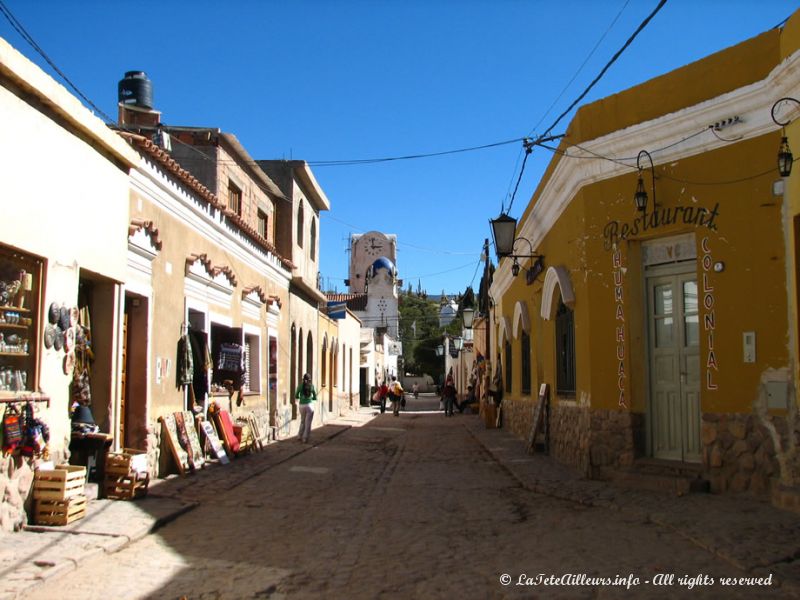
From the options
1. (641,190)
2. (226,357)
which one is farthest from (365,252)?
(641,190)

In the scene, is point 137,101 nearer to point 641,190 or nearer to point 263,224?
point 263,224

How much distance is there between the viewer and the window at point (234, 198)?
56.4 feet

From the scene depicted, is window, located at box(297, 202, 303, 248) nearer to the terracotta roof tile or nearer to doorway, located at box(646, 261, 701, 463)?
the terracotta roof tile

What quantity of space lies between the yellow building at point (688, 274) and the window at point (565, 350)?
0.45 ft

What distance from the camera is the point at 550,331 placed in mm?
13672

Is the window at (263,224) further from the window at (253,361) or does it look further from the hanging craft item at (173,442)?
the hanging craft item at (173,442)

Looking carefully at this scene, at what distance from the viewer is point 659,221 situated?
9539 millimetres

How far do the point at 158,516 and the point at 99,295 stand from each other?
2.98m

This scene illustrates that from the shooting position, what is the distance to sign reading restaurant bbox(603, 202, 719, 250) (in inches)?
354

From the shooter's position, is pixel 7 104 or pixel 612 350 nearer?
pixel 7 104

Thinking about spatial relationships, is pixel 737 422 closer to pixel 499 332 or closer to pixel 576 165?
pixel 576 165

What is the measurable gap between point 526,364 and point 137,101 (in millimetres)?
10497

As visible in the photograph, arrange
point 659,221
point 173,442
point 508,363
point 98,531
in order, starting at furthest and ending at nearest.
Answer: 1. point 508,363
2. point 173,442
3. point 659,221
4. point 98,531

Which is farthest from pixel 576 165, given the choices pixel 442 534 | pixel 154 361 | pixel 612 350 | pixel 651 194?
pixel 154 361
